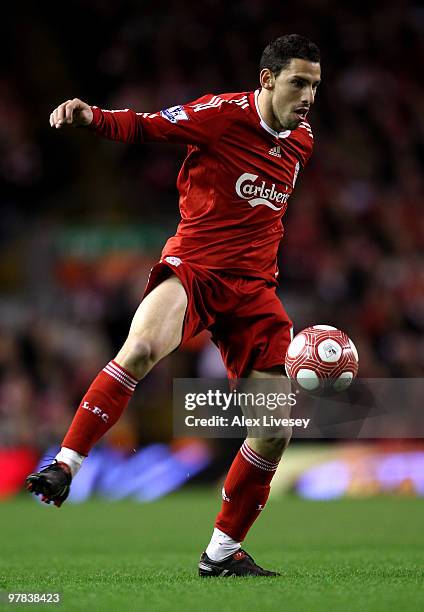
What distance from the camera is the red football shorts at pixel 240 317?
17.5ft

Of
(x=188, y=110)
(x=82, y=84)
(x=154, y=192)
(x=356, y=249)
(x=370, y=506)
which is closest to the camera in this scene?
(x=188, y=110)

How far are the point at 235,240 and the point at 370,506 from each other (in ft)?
18.4

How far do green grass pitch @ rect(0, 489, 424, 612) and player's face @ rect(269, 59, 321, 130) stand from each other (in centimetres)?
220

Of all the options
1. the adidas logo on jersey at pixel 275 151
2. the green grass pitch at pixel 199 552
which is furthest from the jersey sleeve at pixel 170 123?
the green grass pitch at pixel 199 552

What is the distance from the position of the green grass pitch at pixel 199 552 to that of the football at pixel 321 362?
0.90 meters

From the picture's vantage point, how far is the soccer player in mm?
5305

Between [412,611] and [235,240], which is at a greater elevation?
[235,240]

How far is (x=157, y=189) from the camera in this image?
15.4 meters

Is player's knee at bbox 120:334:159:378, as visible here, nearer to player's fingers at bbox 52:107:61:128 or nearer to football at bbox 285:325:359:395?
football at bbox 285:325:359:395

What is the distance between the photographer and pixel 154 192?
15.5 meters

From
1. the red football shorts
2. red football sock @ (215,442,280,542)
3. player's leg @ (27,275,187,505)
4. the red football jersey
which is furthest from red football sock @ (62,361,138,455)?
red football sock @ (215,442,280,542)

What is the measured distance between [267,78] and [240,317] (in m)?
1.18

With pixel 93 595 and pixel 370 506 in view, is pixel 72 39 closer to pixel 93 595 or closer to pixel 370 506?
pixel 370 506

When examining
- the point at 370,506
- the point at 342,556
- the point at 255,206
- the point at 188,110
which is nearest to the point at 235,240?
the point at 255,206
